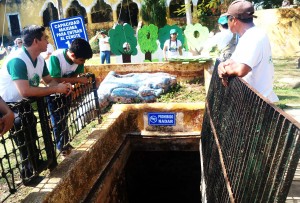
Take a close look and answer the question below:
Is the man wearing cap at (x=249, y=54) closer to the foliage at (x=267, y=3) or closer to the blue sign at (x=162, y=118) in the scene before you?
the blue sign at (x=162, y=118)

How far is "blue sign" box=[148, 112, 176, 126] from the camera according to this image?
570 cm

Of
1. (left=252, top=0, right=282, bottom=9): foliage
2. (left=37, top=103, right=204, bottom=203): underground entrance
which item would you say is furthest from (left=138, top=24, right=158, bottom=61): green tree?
(left=252, top=0, right=282, bottom=9): foliage

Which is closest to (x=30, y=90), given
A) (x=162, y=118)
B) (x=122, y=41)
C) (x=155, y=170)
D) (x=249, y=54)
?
(x=249, y=54)

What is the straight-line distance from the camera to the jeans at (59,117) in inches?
146

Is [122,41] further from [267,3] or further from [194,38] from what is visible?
[267,3]

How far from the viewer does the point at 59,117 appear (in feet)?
12.7

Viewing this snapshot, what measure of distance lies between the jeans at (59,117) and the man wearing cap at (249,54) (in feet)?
6.91

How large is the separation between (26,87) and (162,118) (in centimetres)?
320

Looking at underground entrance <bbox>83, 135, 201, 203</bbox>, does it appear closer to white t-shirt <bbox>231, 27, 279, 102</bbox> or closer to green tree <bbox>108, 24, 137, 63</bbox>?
white t-shirt <bbox>231, 27, 279, 102</bbox>

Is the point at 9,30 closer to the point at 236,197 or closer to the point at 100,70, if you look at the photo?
the point at 100,70

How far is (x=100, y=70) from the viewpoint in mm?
7957

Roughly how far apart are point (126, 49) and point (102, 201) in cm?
594

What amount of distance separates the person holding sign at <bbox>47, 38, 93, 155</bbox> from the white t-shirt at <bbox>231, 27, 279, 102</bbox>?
6.80 ft

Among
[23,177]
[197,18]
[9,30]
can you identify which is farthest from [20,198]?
[9,30]
